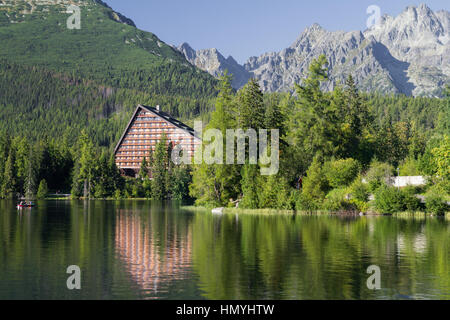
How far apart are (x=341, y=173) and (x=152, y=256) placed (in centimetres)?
4773

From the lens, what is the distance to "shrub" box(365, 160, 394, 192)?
73.7 meters

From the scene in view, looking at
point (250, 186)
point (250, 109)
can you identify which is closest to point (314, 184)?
point (250, 186)

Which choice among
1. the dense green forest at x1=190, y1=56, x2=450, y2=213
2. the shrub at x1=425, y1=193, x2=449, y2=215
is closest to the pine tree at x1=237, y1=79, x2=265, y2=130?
the dense green forest at x1=190, y1=56, x2=450, y2=213

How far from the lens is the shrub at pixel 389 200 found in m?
68.7

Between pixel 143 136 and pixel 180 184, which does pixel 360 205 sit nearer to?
pixel 180 184

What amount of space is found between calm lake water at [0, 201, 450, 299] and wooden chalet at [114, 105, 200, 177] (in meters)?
127

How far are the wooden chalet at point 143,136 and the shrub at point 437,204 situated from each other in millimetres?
118590

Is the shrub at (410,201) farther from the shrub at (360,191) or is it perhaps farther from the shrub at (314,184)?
the shrub at (314,184)

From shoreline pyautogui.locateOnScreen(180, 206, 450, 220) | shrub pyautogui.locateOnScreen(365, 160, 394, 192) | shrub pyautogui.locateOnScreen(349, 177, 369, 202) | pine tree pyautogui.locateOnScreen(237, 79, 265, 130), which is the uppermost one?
pine tree pyautogui.locateOnScreen(237, 79, 265, 130)

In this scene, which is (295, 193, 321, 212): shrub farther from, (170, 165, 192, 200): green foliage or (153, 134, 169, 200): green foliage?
(153, 134, 169, 200): green foliage

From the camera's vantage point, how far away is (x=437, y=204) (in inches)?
2606

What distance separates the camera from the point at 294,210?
7488cm
